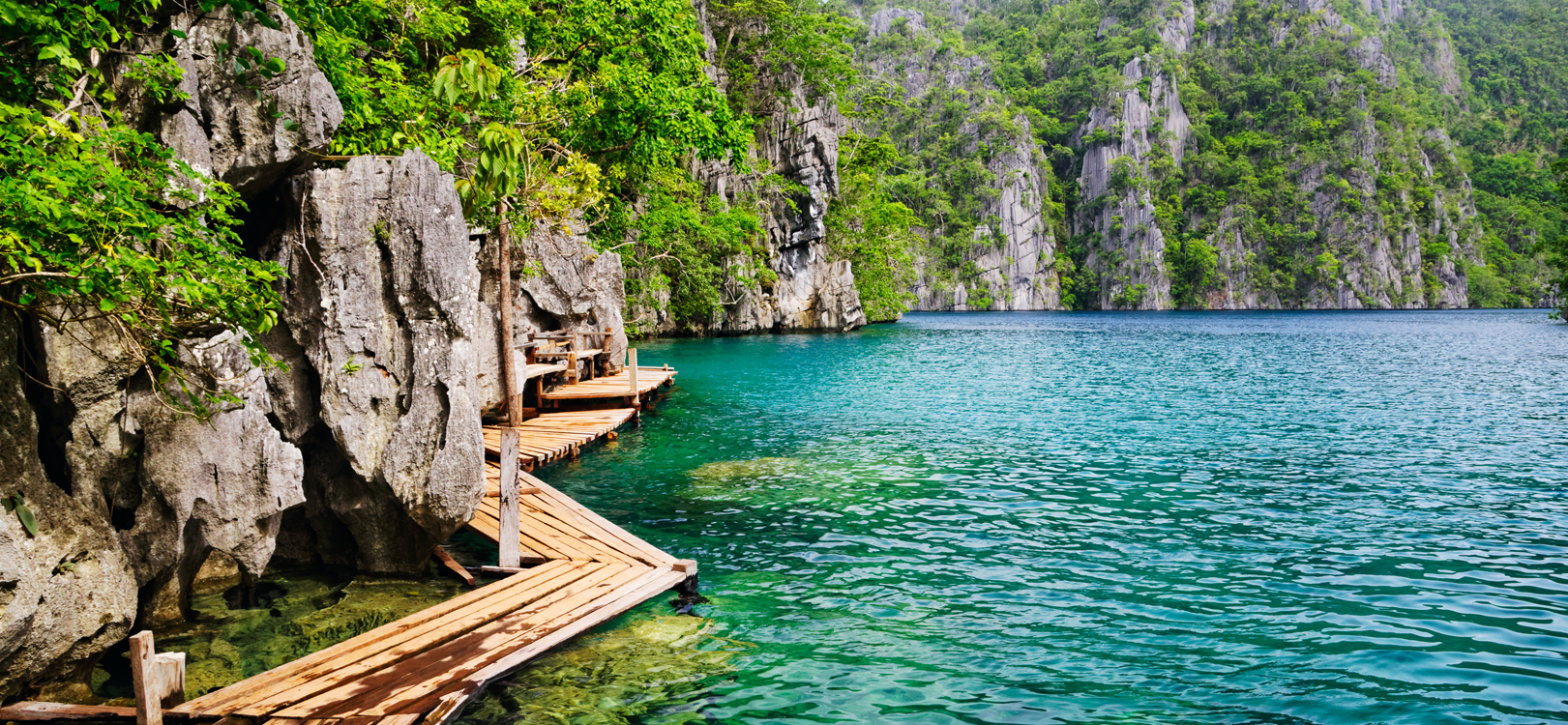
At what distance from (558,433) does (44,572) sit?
482 inches

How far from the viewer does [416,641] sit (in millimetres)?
7773

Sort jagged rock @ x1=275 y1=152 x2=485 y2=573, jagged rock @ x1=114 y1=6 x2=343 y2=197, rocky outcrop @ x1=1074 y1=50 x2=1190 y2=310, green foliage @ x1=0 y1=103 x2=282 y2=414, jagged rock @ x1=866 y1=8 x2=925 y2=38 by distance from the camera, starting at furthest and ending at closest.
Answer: jagged rock @ x1=866 y1=8 x2=925 y2=38 → rocky outcrop @ x1=1074 y1=50 x2=1190 y2=310 → jagged rock @ x1=275 y1=152 x2=485 y2=573 → jagged rock @ x1=114 y1=6 x2=343 y2=197 → green foliage @ x1=0 y1=103 x2=282 y2=414

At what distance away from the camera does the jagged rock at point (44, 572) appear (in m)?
6.26

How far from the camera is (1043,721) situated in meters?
6.82

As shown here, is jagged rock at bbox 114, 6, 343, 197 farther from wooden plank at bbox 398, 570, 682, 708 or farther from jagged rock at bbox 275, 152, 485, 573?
wooden plank at bbox 398, 570, 682, 708

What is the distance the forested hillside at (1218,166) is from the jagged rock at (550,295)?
105975 mm

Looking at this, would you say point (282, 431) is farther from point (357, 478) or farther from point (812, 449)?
point (812, 449)

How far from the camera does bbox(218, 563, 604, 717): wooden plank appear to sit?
6.62m

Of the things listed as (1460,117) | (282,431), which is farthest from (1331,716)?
(1460,117)

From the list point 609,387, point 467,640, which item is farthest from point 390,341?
point 609,387

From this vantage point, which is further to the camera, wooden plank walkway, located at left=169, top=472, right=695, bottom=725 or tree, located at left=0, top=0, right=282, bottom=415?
wooden plank walkway, located at left=169, top=472, right=695, bottom=725

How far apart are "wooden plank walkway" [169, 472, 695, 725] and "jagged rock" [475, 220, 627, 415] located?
796 cm

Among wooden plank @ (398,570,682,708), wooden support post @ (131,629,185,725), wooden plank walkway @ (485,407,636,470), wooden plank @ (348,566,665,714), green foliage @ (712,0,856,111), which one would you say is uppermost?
green foliage @ (712,0,856,111)

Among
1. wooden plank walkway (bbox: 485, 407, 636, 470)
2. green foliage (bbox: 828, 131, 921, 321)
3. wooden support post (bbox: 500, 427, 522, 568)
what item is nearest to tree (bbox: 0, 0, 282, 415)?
wooden support post (bbox: 500, 427, 522, 568)
